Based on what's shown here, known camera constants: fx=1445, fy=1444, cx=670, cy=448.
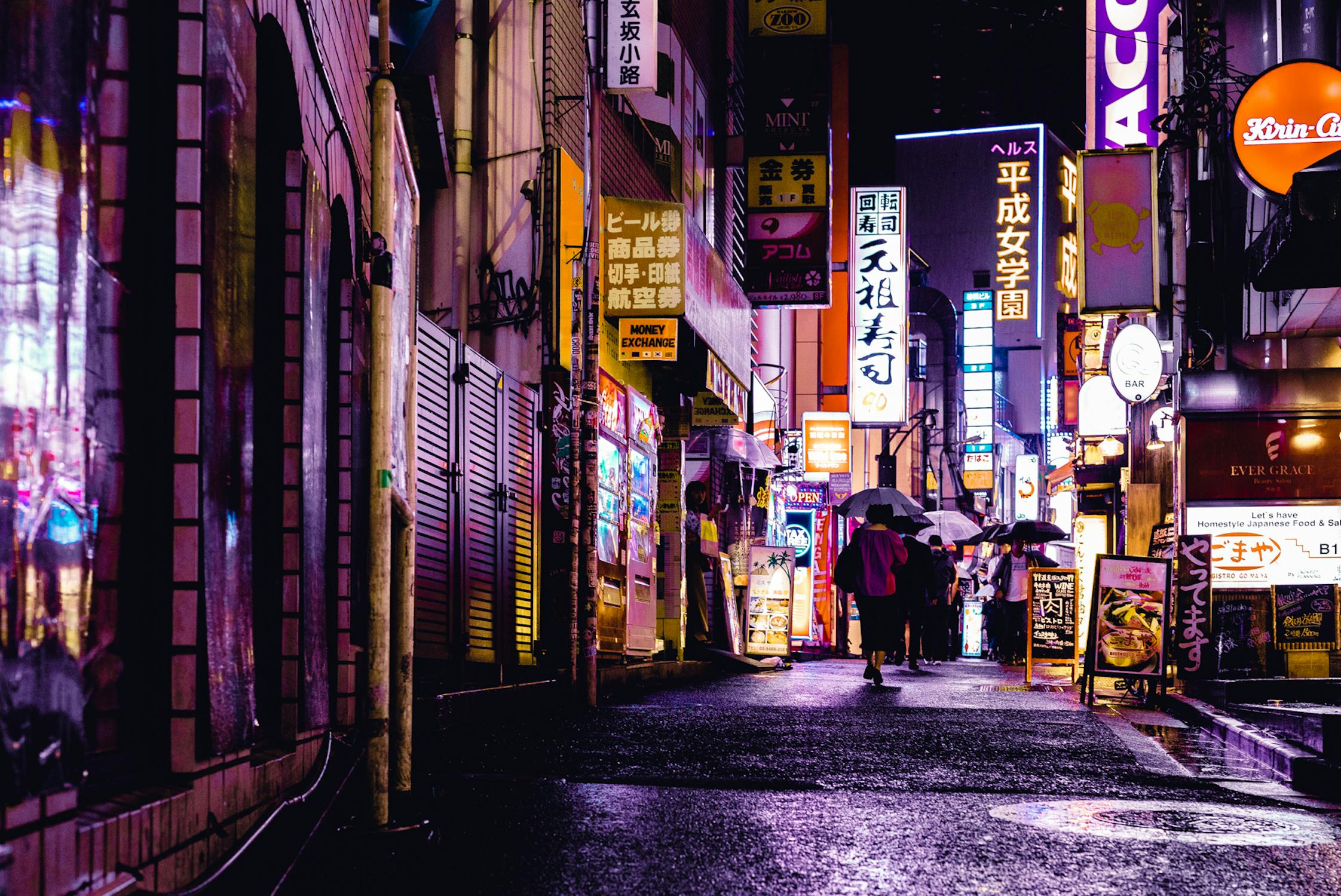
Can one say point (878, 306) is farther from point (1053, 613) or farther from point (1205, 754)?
point (1205, 754)

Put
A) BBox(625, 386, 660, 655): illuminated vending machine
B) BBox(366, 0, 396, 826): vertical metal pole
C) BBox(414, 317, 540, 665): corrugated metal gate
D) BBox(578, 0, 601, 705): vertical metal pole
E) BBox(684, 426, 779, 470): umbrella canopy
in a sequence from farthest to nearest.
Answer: BBox(684, 426, 779, 470): umbrella canopy
BBox(625, 386, 660, 655): illuminated vending machine
BBox(578, 0, 601, 705): vertical metal pole
BBox(414, 317, 540, 665): corrugated metal gate
BBox(366, 0, 396, 826): vertical metal pole

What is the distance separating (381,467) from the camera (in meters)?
4.79

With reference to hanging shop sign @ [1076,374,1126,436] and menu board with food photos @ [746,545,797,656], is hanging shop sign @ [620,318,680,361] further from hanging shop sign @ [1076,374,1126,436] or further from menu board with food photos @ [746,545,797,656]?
hanging shop sign @ [1076,374,1126,436]

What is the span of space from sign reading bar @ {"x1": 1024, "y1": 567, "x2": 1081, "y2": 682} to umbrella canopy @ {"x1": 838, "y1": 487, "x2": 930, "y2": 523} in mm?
4052

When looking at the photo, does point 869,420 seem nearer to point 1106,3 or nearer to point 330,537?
point 1106,3

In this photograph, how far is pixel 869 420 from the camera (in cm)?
3759

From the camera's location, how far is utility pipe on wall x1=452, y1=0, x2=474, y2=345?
14.3 meters

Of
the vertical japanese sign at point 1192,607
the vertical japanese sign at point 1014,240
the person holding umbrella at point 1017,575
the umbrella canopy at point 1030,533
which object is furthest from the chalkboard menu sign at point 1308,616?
the vertical japanese sign at point 1014,240

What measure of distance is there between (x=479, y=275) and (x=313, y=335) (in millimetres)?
8308

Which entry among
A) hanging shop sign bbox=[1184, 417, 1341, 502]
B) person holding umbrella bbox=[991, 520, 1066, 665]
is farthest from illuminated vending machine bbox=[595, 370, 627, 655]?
hanging shop sign bbox=[1184, 417, 1341, 502]

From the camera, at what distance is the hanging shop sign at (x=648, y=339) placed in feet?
50.9

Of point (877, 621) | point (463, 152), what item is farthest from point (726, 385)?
point (463, 152)

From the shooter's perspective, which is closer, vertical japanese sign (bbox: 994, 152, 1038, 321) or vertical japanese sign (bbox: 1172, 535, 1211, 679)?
vertical japanese sign (bbox: 1172, 535, 1211, 679)

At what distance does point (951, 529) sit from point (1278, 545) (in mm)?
13585
